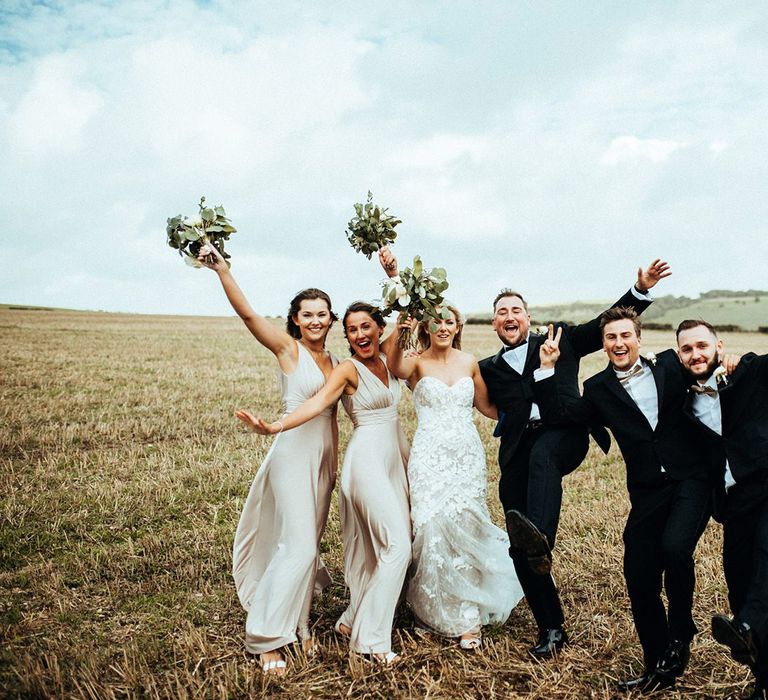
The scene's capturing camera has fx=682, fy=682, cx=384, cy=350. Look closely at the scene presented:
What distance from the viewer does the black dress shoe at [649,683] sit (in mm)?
4996

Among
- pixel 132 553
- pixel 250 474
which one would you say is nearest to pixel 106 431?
pixel 250 474

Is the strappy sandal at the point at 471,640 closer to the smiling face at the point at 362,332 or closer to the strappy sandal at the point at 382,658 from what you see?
the strappy sandal at the point at 382,658

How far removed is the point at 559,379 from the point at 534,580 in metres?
1.67

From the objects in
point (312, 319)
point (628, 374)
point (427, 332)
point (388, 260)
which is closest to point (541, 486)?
point (628, 374)

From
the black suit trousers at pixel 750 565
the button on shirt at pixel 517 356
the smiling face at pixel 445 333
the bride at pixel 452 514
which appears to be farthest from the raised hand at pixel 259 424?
the black suit trousers at pixel 750 565

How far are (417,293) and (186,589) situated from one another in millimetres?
3938

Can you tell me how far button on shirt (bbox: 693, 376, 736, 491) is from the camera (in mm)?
4872

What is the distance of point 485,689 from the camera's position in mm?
5098

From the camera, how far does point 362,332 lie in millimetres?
6246

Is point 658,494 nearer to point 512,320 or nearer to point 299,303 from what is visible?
point 512,320

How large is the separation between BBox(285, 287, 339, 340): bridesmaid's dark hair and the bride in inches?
30.0

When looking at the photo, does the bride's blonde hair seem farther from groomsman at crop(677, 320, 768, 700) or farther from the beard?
the beard

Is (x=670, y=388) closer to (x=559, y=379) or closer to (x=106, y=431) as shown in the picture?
(x=559, y=379)

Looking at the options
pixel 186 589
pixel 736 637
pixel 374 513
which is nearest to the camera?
pixel 736 637
